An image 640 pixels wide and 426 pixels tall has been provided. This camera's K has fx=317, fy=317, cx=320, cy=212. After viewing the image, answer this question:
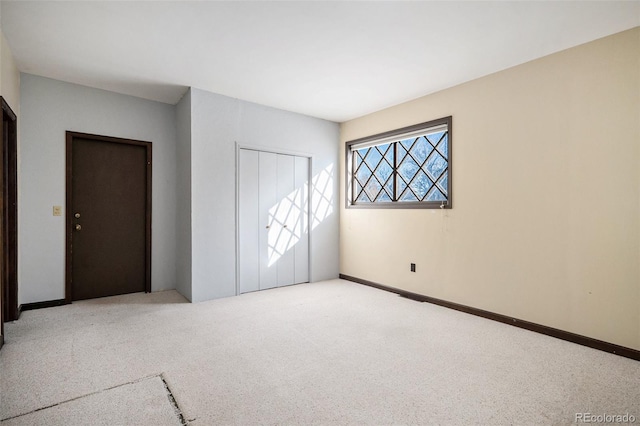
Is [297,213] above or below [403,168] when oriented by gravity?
below

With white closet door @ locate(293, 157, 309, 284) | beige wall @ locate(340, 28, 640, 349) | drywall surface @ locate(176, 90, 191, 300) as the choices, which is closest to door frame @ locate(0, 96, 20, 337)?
drywall surface @ locate(176, 90, 191, 300)

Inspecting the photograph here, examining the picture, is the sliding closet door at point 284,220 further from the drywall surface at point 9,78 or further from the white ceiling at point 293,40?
the drywall surface at point 9,78

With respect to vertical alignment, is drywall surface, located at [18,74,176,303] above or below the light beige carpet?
above

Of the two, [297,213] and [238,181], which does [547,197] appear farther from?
[238,181]

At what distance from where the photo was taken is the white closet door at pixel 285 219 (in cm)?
437

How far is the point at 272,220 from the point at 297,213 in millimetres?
421

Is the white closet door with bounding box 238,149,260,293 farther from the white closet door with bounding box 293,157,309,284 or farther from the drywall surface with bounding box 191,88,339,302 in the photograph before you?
the white closet door with bounding box 293,157,309,284

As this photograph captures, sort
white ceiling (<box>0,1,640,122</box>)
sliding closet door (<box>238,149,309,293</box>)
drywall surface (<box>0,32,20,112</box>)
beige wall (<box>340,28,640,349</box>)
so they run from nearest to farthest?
white ceiling (<box>0,1,640,122</box>)
beige wall (<box>340,28,640,349</box>)
drywall surface (<box>0,32,20,112</box>)
sliding closet door (<box>238,149,309,293</box>)

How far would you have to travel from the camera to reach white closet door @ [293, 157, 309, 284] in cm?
455

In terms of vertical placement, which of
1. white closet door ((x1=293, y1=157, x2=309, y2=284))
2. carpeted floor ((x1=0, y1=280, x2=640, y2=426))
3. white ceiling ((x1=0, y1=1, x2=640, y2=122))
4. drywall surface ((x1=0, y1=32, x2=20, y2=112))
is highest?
white ceiling ((x1=0, y1=1, x2=640, y2=122))

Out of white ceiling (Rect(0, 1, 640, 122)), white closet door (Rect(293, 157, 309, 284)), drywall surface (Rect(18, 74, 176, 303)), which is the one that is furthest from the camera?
white closet door (Rect(293, 157, 309, 284))

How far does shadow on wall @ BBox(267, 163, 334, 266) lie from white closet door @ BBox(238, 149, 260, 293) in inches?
8.8

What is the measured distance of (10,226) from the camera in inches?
118

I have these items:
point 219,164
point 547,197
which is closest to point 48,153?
point 219,164
